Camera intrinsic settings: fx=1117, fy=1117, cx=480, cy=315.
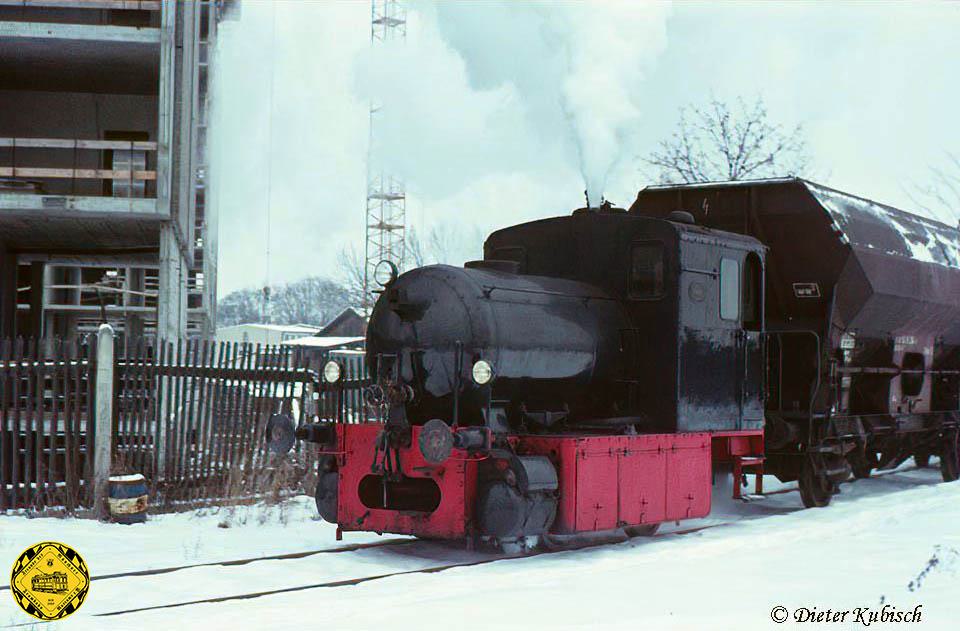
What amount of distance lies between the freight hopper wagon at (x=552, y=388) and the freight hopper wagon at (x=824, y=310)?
70.3 inches

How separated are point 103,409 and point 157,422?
0.59m

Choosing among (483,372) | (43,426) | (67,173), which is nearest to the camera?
(483,372)

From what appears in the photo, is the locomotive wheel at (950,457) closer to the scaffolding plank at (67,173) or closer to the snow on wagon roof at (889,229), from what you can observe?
the snow on wagon roof at (889,229)

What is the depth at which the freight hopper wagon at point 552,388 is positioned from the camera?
29.9 ft

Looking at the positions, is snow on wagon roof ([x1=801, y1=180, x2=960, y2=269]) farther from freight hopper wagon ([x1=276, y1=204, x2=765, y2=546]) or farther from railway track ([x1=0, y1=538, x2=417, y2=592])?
railway track ([x1=0, y1=538, x2=417, y2=592])

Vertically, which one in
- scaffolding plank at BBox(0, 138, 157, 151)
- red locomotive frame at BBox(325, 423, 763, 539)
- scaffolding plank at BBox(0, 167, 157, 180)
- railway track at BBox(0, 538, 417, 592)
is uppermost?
scaffolding plank at BBox(0, 138, 157, 151)

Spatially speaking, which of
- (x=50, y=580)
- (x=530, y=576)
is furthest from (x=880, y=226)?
(x=50, y=580)

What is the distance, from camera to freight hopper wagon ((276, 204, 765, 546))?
912cm

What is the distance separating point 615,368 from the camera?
10516mm

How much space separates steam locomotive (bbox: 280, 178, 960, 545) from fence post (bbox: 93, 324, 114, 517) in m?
2.50

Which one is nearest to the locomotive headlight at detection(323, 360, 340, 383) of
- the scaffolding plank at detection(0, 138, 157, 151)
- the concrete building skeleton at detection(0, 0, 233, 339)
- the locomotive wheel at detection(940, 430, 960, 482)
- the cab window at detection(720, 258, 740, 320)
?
the cab window at detection(720, 258, 740, 320)

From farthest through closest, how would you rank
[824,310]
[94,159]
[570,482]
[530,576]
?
[94,159] → [824,310] → [570,482] → [530,576]

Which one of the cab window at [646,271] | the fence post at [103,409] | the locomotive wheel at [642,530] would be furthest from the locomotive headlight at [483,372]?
the fence post at [103,409]

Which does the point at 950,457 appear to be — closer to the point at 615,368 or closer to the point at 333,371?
the point at 615,368
